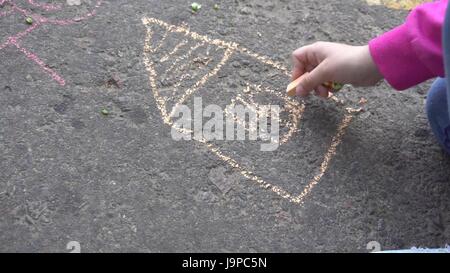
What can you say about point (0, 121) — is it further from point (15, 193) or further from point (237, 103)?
point (237, 103)

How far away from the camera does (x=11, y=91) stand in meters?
1.42

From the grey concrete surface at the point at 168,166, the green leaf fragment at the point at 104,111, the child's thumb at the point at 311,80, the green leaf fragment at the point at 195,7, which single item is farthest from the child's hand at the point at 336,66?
the green leaf fragment at the point at 104,111

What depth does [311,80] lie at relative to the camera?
1.34 m

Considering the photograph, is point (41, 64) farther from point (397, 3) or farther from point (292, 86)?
point (397, 3)

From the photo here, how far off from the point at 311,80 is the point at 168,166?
405 millimetres

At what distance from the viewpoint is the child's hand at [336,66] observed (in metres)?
1.28

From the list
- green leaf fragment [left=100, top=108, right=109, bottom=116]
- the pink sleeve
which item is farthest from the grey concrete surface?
the pink sleeve

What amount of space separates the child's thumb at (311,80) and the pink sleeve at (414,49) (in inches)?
5.0

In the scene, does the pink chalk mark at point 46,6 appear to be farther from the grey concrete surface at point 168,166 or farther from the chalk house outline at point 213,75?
the chalk house outline at point 213,75

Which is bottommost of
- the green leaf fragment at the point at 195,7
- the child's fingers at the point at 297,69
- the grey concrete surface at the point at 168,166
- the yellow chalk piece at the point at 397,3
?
the grey concrete surface at the point at 168,166

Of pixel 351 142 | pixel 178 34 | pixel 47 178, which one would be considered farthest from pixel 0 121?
pixel 351 142

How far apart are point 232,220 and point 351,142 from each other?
369 mm

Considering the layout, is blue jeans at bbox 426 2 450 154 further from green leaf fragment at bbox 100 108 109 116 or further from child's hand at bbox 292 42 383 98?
green leaf fragment at bbox 100 108 109 116

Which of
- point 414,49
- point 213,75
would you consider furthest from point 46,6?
point 414,49
